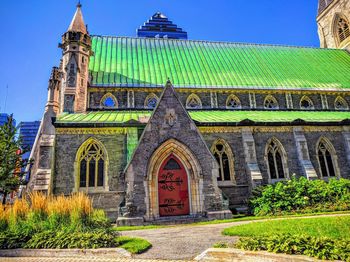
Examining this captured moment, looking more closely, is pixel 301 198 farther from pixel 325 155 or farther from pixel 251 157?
pixel 325 155

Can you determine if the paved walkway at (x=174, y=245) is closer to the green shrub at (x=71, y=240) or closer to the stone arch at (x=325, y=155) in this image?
the green shrub at (x=71, y=240)

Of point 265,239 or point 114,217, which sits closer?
point 265,239

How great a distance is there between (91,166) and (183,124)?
20.2ft

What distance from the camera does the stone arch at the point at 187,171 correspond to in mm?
14359

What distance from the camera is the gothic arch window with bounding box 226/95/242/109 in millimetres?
23062

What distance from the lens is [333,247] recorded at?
6020 mm

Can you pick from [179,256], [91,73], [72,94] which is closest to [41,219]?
[179,256]

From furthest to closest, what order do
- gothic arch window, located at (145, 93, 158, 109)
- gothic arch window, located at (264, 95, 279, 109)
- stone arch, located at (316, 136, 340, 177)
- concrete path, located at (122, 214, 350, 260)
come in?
gothic arch window, located at (264, 95, 279, 109), gothic arch window, located at (145, 93, 158, 109), stone arch, located at (316, 136, 340, 177), concrete path, located at (122, 214, 350, 260)

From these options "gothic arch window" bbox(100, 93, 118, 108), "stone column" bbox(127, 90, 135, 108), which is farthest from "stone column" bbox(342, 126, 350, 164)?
"gothic arch window" bbox(100, 93, 118, 108)

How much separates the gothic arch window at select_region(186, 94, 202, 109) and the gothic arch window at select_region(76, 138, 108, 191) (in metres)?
8.30

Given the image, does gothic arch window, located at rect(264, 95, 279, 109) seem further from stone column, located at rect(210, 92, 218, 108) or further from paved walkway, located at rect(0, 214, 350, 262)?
paved walkway, located at rect(0, 214, 350, 262)

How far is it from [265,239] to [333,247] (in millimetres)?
1577

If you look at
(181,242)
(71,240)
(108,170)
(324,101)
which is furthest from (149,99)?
(324,101)

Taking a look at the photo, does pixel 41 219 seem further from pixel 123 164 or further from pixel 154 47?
pixel 154 47
